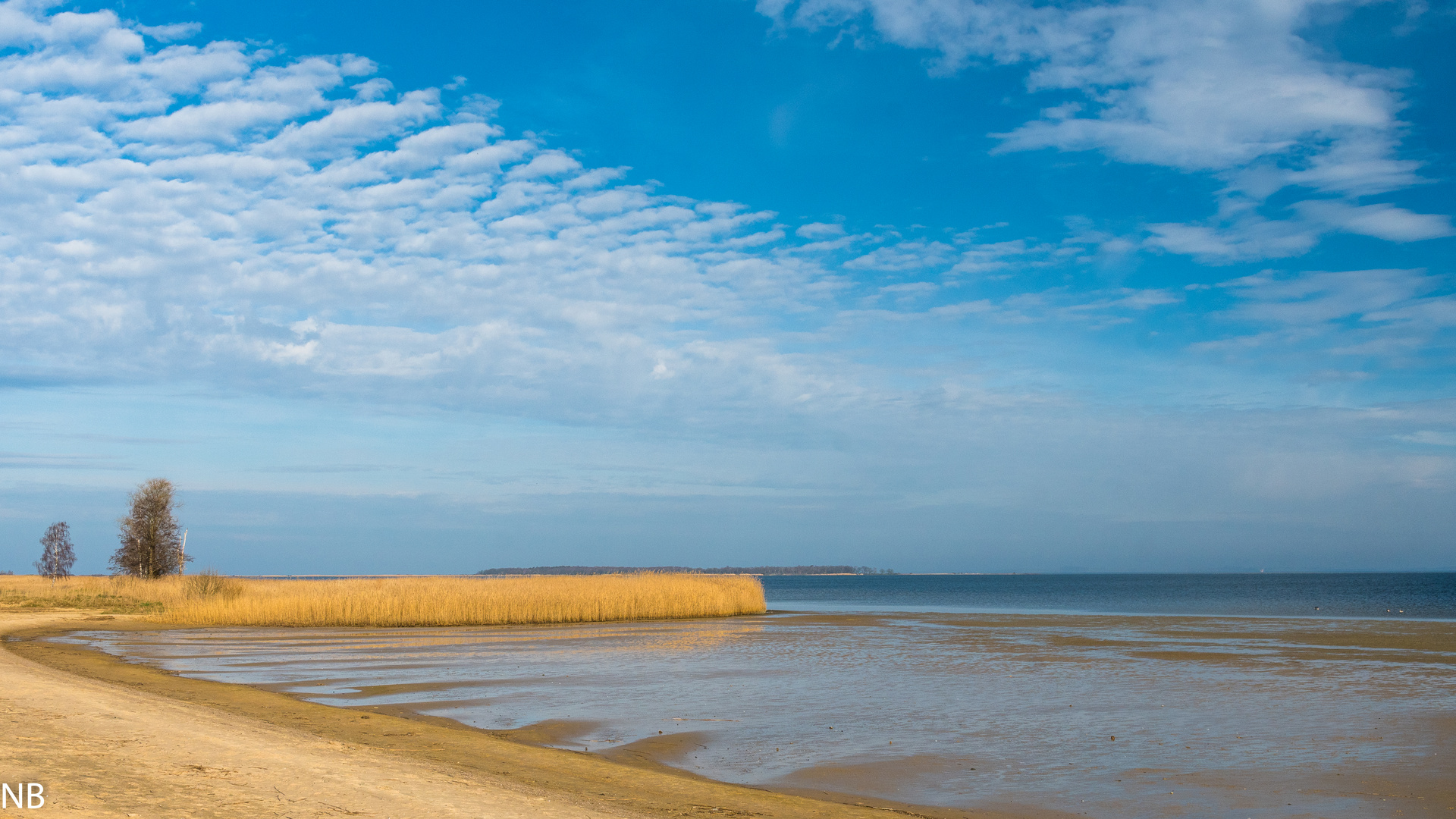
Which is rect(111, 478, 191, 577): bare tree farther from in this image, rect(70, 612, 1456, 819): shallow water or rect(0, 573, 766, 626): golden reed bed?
rect(70, 612, 1456, 819): shallow water

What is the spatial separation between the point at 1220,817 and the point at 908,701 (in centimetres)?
728

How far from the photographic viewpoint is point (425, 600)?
34.5 metres

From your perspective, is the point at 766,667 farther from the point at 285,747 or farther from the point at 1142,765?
the point at 285,747

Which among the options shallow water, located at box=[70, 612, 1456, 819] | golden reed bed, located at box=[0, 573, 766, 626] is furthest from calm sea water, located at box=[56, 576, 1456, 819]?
golden reed bed, located at box=[0, 573, 766, 626]

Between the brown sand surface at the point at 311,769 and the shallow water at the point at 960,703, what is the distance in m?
0.99

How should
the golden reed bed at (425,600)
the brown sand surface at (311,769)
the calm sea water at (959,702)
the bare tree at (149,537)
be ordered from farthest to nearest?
the bare tree at (149,537) < the golden reed bed at (425,600) < the calm sea water at (959,702) < the brown sand surface at (311,769)

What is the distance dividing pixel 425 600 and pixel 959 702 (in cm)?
2439

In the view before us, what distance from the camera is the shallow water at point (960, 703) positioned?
9.77 m

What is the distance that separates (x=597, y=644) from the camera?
85.3 feet

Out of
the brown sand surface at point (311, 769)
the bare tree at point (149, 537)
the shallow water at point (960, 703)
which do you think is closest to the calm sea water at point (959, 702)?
the shallow water at point (960, 703)

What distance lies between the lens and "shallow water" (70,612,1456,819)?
977cm

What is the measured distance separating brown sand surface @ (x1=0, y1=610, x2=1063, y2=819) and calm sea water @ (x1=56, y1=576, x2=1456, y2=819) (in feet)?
3.12

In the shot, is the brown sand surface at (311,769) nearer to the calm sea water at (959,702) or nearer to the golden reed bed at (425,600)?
the calm sea water at (959,702)

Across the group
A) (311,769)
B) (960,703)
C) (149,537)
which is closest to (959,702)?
(960,703)
